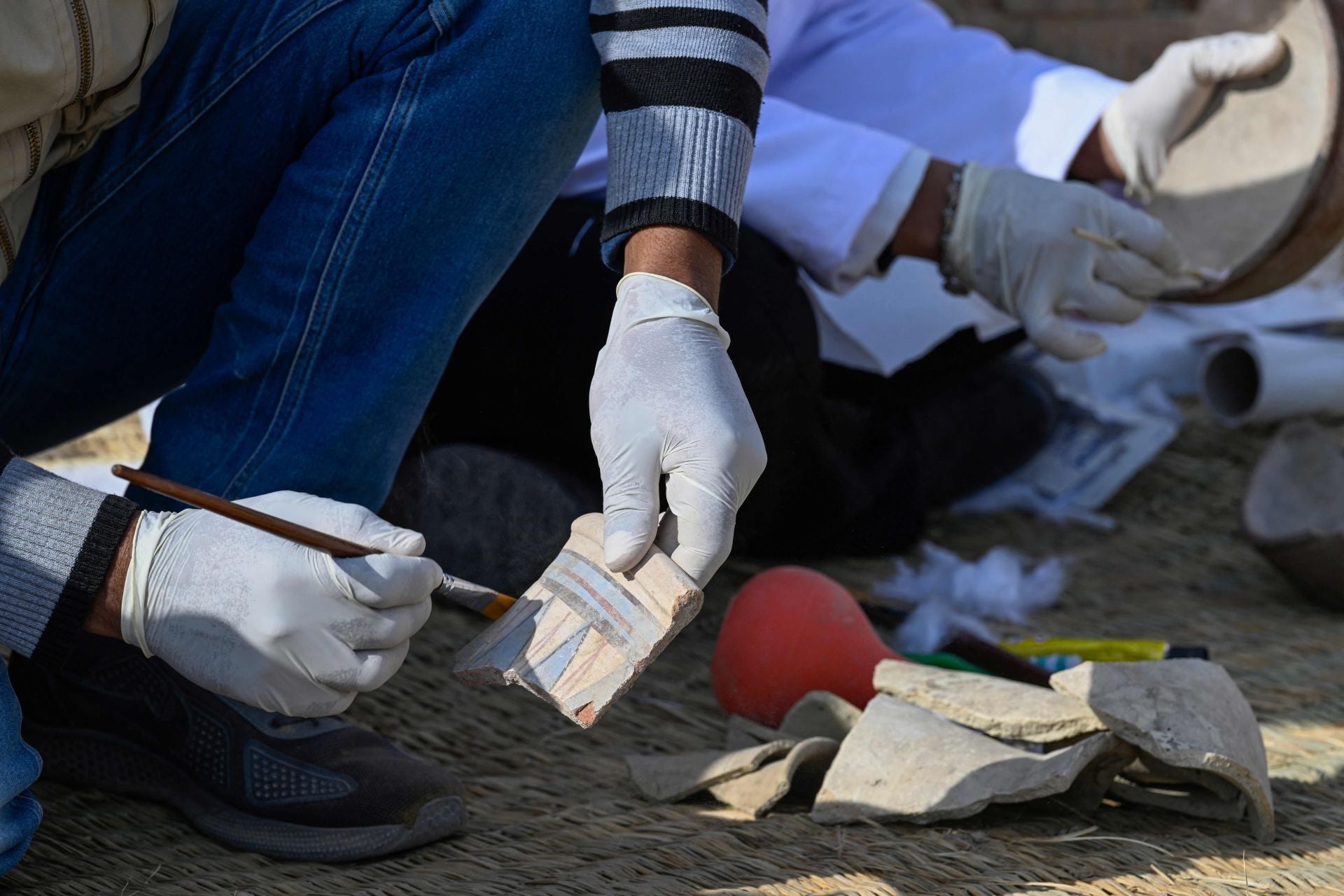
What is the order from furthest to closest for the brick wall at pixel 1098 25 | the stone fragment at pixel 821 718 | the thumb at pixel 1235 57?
the brick wall at pixel 1098 25 → the thumb at pixel 1235 57 → the stone fragment at pixel 821 718

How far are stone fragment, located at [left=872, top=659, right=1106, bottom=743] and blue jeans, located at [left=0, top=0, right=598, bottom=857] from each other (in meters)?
0.50

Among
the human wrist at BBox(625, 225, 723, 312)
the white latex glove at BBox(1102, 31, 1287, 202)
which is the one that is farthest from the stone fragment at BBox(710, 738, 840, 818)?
the white latex glove at BBox(1102, 31, 1287, 202)

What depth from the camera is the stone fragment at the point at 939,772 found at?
1.00m

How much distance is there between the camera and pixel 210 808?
A: 1043mm

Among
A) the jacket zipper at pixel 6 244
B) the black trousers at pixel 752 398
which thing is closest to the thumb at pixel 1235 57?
the black trousers at pixel 752 398

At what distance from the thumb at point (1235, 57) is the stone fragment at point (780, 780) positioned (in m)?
1.26

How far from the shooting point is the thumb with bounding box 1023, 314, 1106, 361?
1.59 m

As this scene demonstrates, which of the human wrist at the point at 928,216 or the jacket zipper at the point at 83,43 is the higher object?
the human wrist at the point at 928,216

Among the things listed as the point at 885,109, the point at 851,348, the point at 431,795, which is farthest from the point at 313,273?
the point at 885,109

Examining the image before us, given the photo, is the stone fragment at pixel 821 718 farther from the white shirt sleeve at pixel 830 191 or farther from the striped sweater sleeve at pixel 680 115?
the white shirt sleeve at pixel 830 191

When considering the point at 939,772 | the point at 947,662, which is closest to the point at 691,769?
the point at 939,772

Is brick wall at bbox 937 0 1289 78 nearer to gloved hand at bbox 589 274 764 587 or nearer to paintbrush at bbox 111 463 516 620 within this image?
gloved hand at bbox 589 274 764 587

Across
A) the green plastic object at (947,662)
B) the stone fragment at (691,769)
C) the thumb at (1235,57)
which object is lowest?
the stone fragment at (691,769)

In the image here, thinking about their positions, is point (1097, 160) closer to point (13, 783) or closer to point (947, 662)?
point (947, 662)
